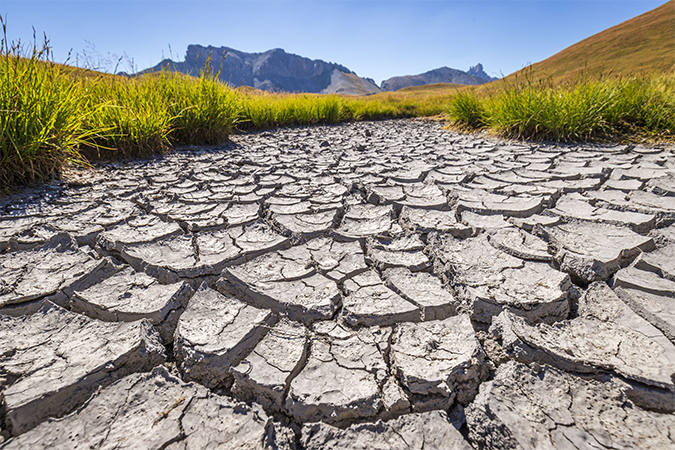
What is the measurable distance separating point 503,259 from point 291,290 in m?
0.86

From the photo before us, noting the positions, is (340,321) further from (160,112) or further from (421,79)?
(421,79)

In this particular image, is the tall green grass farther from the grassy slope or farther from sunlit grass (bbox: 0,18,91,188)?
the grassy slope

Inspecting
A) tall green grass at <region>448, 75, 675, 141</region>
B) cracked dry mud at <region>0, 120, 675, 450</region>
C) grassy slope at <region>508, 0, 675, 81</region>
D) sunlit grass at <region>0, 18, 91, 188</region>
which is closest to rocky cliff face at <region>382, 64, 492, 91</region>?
grassy slope at <region>508, 0, 675, 81</region>

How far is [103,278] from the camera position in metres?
1.13

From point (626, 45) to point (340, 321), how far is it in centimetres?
2988

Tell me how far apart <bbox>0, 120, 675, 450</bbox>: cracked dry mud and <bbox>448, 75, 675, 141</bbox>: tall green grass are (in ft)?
6.37

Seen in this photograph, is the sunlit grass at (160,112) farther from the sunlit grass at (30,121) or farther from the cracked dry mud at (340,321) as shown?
the cracked dry mud at (340,321)

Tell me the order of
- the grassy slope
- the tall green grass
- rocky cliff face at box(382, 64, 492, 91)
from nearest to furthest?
the tall green grass → the grassy slope → rocky cliff face at box(382, 64, 492, 91)

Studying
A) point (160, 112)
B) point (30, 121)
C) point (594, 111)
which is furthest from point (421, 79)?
point (30, 121)

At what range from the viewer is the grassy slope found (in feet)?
57.4

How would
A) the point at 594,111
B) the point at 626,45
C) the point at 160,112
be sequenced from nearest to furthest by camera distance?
the point at 160,112, the point at 594,111, the point at 626,45

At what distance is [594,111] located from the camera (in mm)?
3441

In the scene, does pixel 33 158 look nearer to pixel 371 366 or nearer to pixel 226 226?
pixel 226 226

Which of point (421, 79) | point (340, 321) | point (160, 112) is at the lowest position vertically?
point (340, 321)
